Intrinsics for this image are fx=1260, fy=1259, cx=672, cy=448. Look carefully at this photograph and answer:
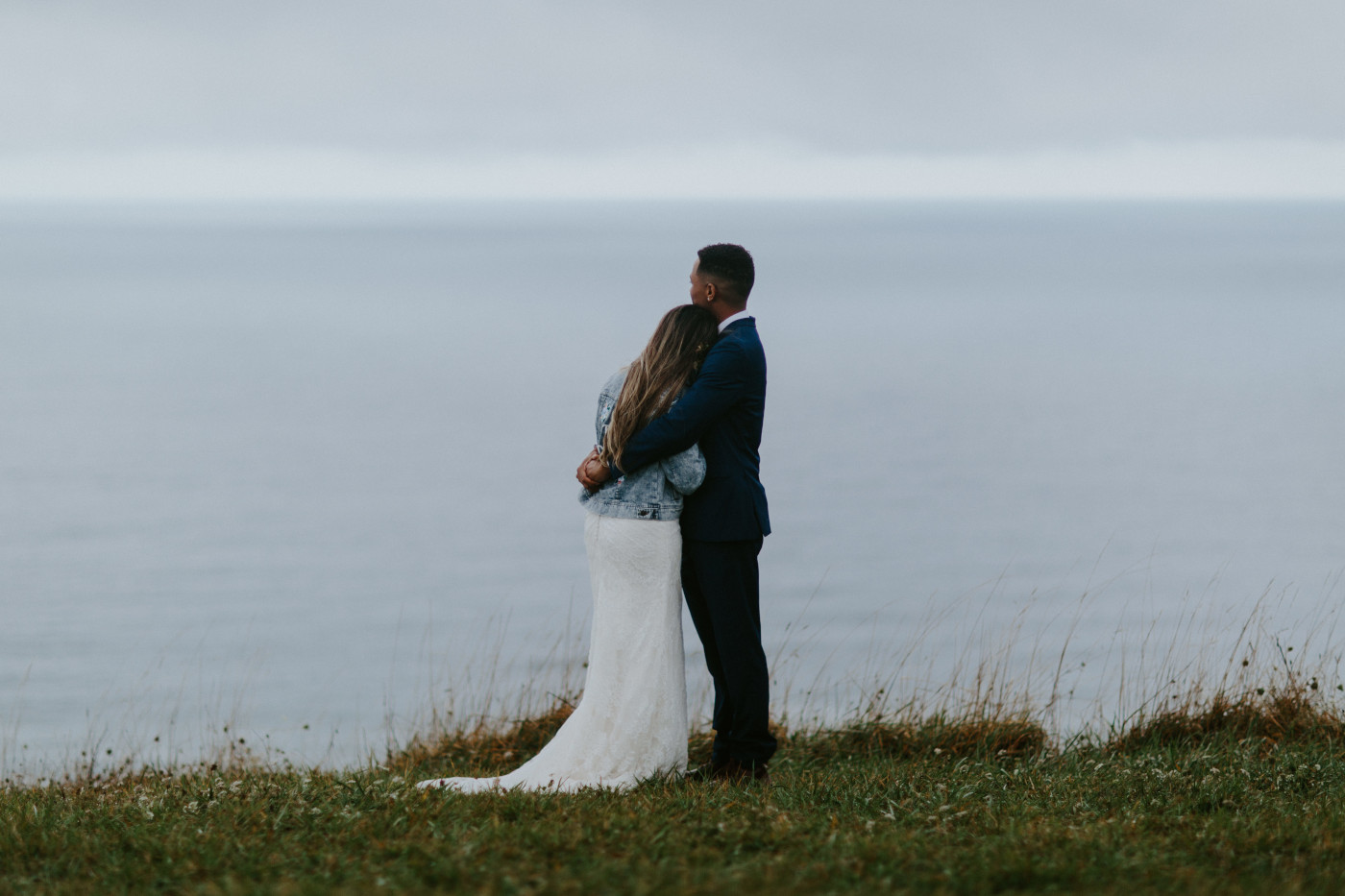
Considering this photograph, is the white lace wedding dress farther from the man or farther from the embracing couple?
the man

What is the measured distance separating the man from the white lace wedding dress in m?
0.19

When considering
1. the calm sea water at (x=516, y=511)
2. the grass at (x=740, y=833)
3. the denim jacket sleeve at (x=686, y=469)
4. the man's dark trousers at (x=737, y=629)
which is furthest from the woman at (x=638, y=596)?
the calm sea water at (x=516, y=511)

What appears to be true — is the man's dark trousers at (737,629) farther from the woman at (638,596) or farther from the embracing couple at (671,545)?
the woman at (638,596)

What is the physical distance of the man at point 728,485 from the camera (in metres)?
5.82

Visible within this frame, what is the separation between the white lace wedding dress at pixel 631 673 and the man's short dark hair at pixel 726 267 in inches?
45.8

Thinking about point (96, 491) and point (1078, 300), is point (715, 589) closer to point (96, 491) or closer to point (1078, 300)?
point (96, 491)

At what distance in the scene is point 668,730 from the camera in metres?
6.02

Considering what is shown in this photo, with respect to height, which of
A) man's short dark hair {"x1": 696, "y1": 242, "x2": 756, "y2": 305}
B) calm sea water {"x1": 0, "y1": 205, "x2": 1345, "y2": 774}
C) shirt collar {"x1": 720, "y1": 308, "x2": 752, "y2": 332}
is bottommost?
calm sea water {"x1": 0, "y1": 205, "x2": 1345, "y2": 774}

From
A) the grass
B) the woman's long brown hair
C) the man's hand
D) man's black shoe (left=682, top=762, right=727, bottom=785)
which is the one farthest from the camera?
man's black shoe (left=682, top=762, right=727, bottom=785)

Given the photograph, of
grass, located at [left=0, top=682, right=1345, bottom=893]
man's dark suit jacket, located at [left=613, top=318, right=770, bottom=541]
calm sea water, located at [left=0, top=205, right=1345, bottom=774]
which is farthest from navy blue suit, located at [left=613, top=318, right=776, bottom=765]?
calm sea water, located at [left=0, top=205, right=1345, bottom=774]

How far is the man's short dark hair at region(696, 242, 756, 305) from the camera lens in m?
5.98

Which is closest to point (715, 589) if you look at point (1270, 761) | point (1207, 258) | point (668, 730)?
point (668, 730)

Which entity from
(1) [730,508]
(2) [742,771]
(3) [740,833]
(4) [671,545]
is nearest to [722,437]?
(1) [730,508]

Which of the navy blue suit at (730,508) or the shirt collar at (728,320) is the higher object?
the shirt collar at (728,320)
